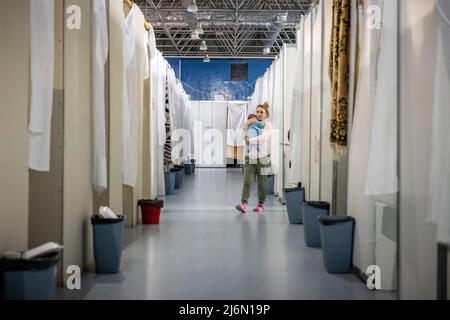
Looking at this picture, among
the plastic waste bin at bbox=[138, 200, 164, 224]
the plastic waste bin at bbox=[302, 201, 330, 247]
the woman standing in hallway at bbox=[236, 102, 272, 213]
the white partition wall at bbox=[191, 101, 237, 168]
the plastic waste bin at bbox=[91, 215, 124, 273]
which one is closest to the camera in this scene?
the plastic waste bin at bbox=[91, 215, 124, 273]

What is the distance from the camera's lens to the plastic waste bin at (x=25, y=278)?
2.59 meters

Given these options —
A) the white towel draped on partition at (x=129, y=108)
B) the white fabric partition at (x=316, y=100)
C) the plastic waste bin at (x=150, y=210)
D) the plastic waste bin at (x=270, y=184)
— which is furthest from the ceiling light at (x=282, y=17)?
the white towel draped on partition at (x=129, y=108)

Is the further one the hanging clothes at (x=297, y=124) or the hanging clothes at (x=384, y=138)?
the hanging clothes at (x=297, y=124)

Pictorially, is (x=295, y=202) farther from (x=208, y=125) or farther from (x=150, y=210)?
(x=208, y=125)

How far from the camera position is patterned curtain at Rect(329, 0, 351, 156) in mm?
4625

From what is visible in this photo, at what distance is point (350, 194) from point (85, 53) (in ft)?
8.07

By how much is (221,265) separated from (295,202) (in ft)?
8.52

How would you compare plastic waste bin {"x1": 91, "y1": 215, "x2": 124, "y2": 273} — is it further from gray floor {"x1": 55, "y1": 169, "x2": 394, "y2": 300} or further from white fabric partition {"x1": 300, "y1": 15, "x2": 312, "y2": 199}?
white fabric partition {"x1": 300, "y1": 15, "x2": 312, "y2": 199}

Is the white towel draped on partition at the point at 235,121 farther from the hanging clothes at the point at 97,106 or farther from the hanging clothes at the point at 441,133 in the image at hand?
the hanging clothes at the point at 441,133

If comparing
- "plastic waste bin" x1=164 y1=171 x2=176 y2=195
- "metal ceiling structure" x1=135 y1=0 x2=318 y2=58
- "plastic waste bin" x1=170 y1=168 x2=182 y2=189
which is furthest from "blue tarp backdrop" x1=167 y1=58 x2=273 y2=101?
"plastic waste bin" x1=164 y1=171 x2=176 y2=195

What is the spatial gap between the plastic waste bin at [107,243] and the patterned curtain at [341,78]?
1.95 meters

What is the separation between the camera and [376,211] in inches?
155

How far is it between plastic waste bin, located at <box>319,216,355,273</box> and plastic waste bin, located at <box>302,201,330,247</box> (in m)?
0.87
